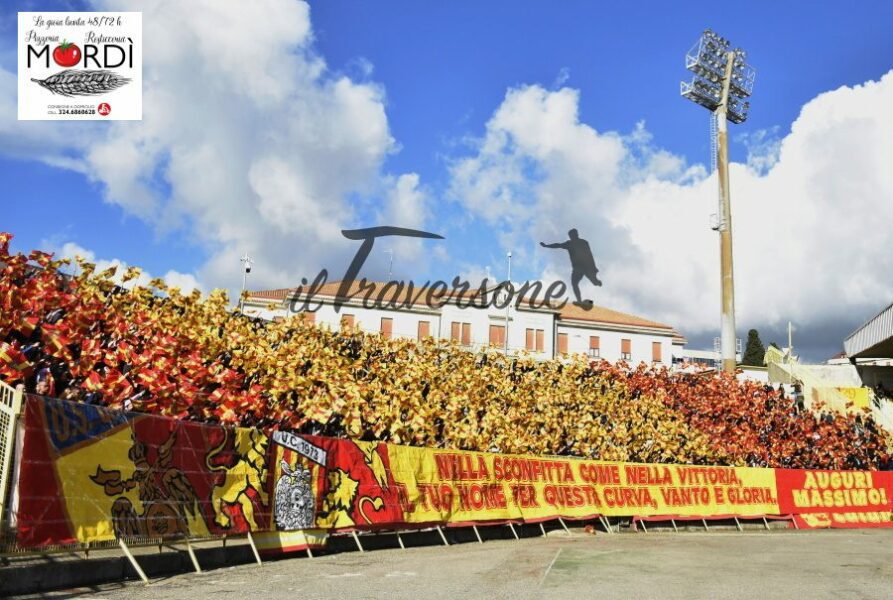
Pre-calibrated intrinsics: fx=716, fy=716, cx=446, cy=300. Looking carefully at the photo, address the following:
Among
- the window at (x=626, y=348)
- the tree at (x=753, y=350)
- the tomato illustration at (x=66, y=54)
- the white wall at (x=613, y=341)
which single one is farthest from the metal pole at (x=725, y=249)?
the tree at (x=753, y=350)

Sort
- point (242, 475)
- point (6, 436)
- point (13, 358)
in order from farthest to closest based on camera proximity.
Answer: point (242, 475) → point (13, 358) → point (6, 436)

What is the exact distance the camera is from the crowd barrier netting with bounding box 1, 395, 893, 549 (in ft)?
27.4

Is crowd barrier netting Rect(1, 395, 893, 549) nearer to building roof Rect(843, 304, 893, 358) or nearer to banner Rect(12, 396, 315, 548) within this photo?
banner Rect(12, 396, 315, 548)

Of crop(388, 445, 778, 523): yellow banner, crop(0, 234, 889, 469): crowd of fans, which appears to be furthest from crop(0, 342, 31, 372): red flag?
crop(388, 445, 778, 523): yellow banner

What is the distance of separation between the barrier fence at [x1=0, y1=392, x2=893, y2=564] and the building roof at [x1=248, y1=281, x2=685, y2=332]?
118ft

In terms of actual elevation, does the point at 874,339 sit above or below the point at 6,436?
above

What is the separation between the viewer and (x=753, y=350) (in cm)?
9956

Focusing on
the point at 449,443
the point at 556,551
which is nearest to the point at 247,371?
the point at 449,443

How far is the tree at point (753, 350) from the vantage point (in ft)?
321

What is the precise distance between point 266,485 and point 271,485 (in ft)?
0.39

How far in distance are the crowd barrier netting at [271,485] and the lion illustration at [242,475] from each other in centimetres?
2

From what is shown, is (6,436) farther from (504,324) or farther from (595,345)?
(595,345)

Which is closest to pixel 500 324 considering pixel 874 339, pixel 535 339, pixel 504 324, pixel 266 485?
pixel 504 324

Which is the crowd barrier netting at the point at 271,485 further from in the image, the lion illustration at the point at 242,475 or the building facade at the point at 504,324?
the building facade at the point at 504,324
